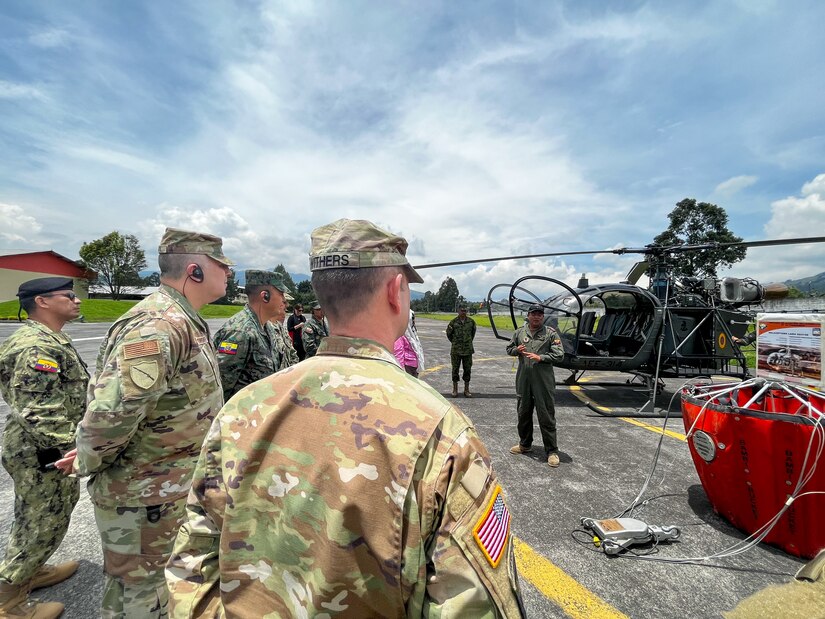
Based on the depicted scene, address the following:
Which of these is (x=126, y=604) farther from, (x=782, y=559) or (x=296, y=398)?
(x=782, y=559)

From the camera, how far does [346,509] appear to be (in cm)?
78

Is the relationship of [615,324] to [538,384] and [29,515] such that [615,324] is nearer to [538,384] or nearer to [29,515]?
[538,384]

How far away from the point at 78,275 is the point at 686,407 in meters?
34.8

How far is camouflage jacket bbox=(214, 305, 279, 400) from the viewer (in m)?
3.29

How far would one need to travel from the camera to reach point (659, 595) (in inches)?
96.2

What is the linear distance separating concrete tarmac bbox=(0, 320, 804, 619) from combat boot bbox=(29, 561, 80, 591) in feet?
0.14

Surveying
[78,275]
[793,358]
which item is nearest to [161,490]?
[793,358]

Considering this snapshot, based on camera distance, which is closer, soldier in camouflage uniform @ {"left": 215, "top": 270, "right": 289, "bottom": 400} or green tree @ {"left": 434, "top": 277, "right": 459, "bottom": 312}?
soldier in camouflage uniform @ {"left": 215, "top": 270, "right": 289, "bottom": 400}

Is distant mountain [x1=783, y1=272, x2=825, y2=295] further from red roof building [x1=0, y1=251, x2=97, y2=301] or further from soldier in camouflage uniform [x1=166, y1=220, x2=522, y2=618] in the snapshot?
red roof building [x1=0, y1=251, x2=97, y2=301]

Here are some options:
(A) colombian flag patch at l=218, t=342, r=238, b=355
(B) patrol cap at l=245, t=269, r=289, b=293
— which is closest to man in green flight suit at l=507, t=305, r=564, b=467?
(B) patrol cap at l=245, t=269, r=289, b=293

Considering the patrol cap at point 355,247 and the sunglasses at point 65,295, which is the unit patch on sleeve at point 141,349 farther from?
the sunglasses at point 65,295

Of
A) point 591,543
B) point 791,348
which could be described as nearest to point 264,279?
point 591,543

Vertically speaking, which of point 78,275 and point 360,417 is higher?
point 78,275

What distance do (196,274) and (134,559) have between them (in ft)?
4.44
